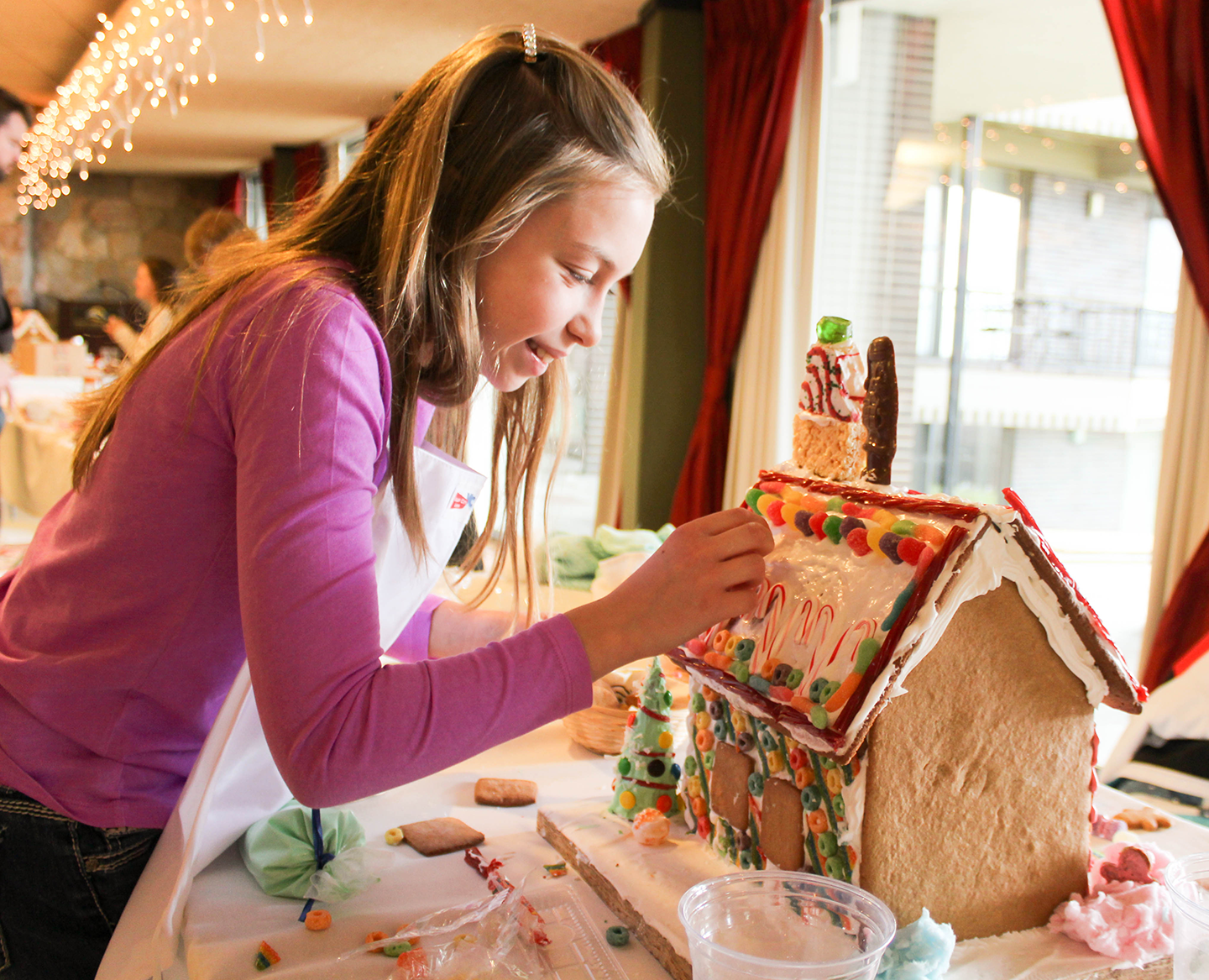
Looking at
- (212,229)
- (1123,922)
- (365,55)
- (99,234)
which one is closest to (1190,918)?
(1123,922)

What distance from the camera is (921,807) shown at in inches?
29.5

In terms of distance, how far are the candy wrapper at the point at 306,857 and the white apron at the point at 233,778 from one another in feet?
0.11

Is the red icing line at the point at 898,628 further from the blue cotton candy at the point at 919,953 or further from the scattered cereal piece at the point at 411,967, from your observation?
the scattered cereal piece at the point at 411,967

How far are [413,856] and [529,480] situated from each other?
447 millimetres

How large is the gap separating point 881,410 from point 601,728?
1.79ft

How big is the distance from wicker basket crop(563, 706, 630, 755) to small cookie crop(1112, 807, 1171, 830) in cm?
55

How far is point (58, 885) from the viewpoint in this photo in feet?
2.76

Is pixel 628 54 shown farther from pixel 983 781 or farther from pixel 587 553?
pixel 983 781

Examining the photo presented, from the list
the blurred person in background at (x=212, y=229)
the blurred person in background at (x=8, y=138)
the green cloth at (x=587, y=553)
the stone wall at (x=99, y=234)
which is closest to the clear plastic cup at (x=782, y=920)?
the green cloth at (x=587, y=553)

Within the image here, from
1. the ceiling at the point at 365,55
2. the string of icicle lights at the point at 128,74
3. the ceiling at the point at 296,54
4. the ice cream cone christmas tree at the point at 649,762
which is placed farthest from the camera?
the ceiling at the point at 296,54

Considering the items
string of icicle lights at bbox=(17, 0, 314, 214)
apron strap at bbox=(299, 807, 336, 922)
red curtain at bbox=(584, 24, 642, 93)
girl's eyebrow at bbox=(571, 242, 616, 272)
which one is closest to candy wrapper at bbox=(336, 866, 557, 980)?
apron strap at bbox=(299, 807, 336, 922)

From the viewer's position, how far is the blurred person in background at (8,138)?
303 centimetres

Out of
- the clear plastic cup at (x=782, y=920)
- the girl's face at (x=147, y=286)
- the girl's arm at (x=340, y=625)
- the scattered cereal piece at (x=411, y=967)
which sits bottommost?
the scattered cereal piece at (x=411, y=967)

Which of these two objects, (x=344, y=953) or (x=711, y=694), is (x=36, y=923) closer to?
(x=344, y=953)
